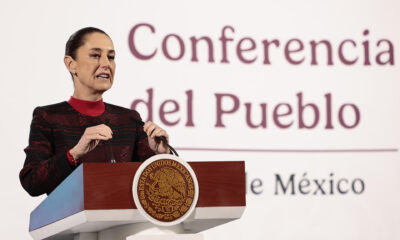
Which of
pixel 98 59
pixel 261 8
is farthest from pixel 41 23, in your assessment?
pixel 98 59

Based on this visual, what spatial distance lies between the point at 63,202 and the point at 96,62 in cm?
48

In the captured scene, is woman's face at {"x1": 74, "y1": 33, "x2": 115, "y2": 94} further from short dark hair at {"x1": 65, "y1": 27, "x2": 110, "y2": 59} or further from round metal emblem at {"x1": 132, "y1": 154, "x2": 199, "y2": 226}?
round metal emblem at {"x1": 132, "y1": 154, "x2": 199, "y2": 226}

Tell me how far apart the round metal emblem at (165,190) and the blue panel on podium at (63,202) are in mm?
100

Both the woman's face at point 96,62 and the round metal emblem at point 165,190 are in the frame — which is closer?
the round metal emblem at point 165,190

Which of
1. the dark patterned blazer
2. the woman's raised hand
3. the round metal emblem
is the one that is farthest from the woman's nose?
the round metal emblem

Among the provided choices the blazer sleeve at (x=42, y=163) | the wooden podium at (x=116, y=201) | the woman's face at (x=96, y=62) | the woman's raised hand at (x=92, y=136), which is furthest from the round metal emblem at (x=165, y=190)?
the woman's face at (x=96, y=62)

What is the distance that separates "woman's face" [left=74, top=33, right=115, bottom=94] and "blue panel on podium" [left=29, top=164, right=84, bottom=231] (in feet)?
1.14

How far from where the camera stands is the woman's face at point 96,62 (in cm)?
176

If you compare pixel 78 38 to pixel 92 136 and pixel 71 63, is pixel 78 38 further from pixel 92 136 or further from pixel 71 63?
pixel 92 136

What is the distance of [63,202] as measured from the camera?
4.56ft

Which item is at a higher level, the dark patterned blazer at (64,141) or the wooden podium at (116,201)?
the dark patterned blazer at (64,141)

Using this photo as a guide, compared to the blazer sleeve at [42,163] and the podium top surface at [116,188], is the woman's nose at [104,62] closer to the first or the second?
the blazer sleeve at [42,163]

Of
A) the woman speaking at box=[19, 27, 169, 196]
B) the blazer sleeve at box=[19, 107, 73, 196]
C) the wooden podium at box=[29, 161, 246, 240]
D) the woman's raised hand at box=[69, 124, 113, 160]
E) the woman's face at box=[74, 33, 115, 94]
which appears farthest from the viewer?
the woman's face at box=[74, 33, 115, 94]

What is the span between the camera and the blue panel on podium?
1.27m
